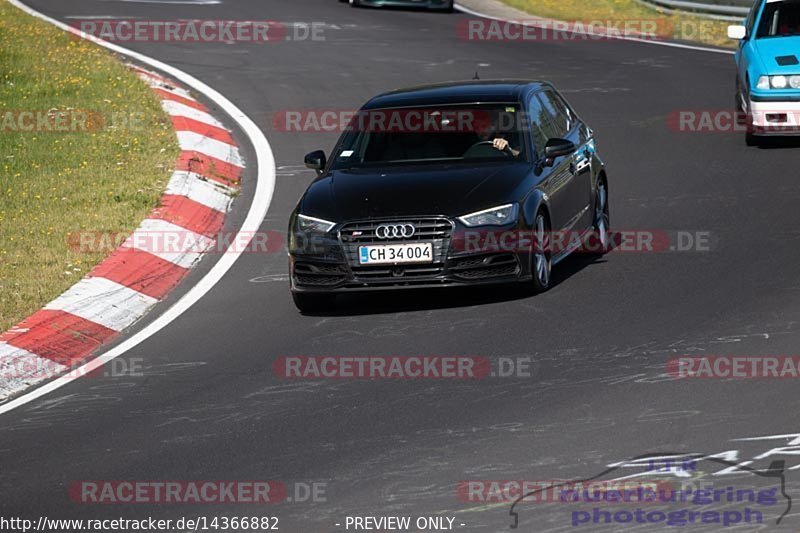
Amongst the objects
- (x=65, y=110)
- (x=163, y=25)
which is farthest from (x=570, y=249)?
(x=163, y=25)

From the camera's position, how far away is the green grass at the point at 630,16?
88.0 ft

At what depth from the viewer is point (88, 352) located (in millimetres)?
10672

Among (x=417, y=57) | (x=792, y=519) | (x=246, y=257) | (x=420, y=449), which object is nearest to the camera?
(x=792, y=519)

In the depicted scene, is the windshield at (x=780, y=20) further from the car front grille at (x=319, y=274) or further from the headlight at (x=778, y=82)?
the car front grille at (x=319, y=274)

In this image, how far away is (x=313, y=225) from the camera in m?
11.1

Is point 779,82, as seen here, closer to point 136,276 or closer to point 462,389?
point 136,276

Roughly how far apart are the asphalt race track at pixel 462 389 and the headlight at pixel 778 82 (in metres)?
0.75

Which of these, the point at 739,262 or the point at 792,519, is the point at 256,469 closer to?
the point at 792,519

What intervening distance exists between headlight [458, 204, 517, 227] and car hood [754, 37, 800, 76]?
6.61 metres

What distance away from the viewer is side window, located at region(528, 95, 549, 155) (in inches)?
472

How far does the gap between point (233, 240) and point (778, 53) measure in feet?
21.5

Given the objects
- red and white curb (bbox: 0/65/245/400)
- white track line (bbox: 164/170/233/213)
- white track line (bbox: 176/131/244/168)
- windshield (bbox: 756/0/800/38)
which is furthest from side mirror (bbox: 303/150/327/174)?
windshield (bbox: 756/0/800/38)

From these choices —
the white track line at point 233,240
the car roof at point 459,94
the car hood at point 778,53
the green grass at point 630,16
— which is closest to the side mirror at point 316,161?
the car roof at point 459,94

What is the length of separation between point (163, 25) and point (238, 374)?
1845 cm
